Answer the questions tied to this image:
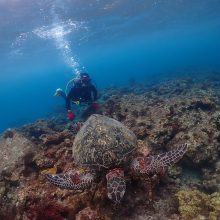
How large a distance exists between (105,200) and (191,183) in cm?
233

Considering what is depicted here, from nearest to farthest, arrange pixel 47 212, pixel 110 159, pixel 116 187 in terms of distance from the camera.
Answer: pixel 116 187, pixel 47 212, pixel 110 159

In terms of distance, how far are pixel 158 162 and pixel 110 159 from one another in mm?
944

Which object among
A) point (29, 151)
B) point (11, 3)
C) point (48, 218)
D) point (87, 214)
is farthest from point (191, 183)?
point (11, 3)

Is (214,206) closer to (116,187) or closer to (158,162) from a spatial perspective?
(158,162)

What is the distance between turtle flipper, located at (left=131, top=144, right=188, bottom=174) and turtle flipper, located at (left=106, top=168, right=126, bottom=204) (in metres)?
0.48

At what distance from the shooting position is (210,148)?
6.89m

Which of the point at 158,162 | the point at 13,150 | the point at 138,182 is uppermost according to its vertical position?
the point at 158,162

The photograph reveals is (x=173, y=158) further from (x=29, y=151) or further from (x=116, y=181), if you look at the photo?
(x=29, y=151)

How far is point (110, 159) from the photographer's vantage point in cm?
538

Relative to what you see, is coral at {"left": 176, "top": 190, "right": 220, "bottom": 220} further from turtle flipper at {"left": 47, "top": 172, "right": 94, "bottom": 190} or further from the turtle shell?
turtle flipper at {"left": 47, "top": 172, "right": 94, "bottom": 190}

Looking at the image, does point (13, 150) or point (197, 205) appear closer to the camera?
point (197, 205)

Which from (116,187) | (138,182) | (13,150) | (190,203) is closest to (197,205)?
(190,203)

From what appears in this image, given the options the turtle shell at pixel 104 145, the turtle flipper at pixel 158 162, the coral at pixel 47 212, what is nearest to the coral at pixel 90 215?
the coral at pixel 47 212

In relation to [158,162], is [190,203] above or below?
below
